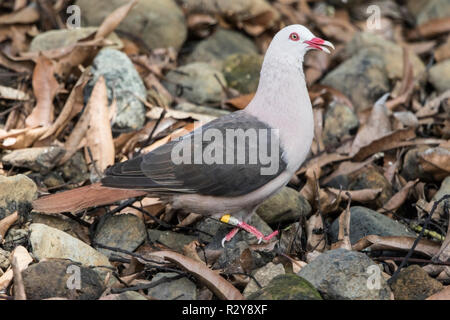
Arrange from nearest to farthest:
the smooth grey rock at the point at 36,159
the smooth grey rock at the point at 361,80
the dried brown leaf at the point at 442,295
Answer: the dried brown leaf at the point at 442,295, the smooth grey rock at the point at 36,159, the smooth grey rock at the point at 361,80

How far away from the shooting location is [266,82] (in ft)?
14.9

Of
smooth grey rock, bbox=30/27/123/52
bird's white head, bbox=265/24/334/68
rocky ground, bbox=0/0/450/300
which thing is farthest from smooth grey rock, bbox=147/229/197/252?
smooth grey rock, bbox=30/27/123/52

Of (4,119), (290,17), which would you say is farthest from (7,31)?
(290,17)

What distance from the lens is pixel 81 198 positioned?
4336 mm

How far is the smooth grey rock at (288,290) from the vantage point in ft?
11.3

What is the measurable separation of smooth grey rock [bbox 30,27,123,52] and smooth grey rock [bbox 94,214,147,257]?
2.20 meters

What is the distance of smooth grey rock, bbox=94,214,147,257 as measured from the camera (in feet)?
14.6

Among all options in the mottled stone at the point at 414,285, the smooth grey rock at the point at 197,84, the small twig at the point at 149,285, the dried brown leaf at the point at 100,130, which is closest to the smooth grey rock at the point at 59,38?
the smooth grey rock at the point at 197,84

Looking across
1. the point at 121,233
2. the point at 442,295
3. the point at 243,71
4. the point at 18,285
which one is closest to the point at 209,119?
the point at 243,71

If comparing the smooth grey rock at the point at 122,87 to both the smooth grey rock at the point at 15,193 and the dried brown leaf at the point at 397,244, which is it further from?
the dried brown leaf at the point at 397,244

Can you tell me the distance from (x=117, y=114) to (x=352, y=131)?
2.23 metres

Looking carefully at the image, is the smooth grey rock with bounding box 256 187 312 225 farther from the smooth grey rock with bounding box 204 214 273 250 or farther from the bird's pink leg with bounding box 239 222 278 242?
the bird's pink leg with bounding box 239 222 278 242

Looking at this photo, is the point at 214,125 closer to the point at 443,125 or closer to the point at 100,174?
the point at 100,174

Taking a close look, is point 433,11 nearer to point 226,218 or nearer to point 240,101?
point 240,101
